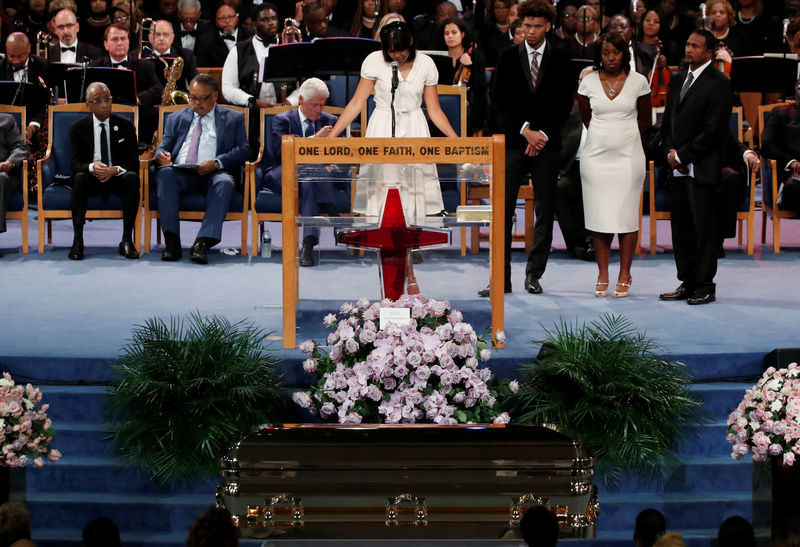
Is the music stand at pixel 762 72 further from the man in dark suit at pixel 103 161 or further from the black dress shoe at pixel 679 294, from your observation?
the man in dark suit at pixel 103 161

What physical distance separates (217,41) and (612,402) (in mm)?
6835

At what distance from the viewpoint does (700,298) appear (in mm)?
6246

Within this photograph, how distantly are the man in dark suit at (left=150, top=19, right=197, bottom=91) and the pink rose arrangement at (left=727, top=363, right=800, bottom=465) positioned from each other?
6.33m

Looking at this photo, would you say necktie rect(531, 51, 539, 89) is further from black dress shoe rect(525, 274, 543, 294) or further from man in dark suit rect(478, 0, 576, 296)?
black dress shoe rect(525, 274, 543, 294)

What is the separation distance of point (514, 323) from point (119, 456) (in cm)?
196

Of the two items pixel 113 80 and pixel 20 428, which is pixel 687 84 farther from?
pixel 113 80

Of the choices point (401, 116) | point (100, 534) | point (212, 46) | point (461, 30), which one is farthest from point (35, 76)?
point (100, 534)

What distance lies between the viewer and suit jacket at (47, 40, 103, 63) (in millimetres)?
10031

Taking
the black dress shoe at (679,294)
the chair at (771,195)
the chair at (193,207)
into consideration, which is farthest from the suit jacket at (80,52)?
the black dress shoe at (679,294)

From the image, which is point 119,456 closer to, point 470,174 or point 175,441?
point 175,441

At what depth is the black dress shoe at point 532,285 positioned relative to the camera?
6516mm

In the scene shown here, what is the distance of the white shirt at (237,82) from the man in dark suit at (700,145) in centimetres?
372

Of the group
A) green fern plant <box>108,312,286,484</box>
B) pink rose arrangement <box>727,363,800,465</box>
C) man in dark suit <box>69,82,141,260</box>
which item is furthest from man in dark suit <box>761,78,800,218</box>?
green fern plant <box>108,312,286,484</box>

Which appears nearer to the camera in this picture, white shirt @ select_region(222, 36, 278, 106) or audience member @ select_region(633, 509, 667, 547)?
audience member @ select_region(633, 509, 667, 547)
